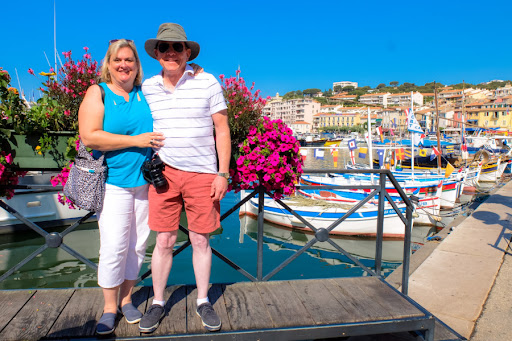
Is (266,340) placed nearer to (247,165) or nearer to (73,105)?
(247,165)

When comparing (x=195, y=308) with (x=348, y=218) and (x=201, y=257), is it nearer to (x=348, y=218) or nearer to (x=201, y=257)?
(x=201, y=257)

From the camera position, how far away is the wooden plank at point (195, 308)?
7.93 ft

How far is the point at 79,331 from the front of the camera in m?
2.35

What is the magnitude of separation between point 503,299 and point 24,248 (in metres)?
10.8

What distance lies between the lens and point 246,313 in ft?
8.62

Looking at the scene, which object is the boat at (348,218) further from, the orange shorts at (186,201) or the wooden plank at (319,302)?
the orange shorts at (186,201)

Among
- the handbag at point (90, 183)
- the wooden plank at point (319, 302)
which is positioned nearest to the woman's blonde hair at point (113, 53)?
the handbag at point (90, 183)

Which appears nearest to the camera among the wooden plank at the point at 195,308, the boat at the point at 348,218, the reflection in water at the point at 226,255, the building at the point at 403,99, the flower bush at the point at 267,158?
the wooden plank at the point at 195,308

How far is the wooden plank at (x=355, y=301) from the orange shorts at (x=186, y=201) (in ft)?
3.81

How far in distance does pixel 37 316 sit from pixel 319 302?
194 cm

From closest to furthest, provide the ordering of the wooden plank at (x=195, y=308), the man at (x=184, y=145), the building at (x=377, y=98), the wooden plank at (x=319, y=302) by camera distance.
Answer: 1. the man at (x=184, y=145)
2. the wooden plank at (x=195, y=308)
3. the wooden plank at (x=319, y=302)
4. the building at (x=377, y=98)

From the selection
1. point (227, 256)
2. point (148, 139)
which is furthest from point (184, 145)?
point (227, 256)

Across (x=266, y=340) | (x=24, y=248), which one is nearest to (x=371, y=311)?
(x=266, y=340)

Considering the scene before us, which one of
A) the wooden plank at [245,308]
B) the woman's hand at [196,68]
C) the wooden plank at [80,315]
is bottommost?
the wooden plank at [245,308]
